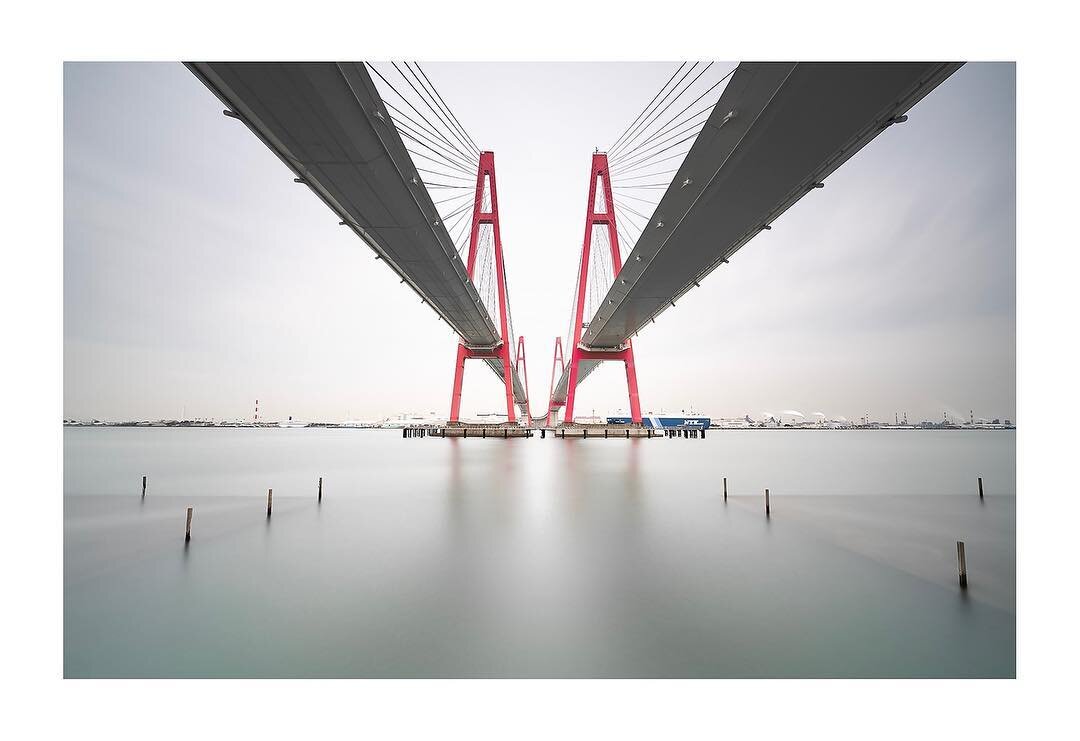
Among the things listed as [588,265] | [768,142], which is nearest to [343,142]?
[768,142]

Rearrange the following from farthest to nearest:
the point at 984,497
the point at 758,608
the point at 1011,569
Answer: the point at 984,497, the point at 1011,569, the point at 758,608

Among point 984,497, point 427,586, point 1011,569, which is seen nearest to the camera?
point 427,586

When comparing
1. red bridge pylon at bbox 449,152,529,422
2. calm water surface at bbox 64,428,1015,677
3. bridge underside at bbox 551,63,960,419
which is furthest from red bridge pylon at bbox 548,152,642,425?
calm water surface at bbox 64,428,1015,677

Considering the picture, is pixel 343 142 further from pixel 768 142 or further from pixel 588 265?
pixel 588 265

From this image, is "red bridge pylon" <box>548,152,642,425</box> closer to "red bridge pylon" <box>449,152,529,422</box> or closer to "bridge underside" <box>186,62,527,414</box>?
"red bridge pylon" <box>449,152,529,422</box>

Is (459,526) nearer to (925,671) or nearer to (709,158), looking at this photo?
(925,671)

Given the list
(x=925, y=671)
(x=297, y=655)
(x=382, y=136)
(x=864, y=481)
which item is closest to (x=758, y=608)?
(x=925, y=671)
